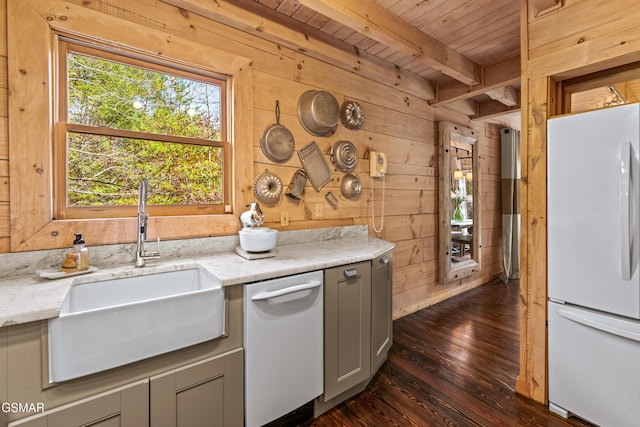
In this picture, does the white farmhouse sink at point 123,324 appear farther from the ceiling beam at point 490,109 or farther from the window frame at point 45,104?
the ceiling beam at point 490,109

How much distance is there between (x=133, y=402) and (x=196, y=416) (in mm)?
266

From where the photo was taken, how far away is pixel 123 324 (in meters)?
1.07

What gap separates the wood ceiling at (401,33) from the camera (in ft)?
6.10

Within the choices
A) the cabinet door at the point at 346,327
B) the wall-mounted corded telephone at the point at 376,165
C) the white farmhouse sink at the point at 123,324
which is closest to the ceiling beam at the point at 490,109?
the wall-mounted corded telephone at the point at 376,165

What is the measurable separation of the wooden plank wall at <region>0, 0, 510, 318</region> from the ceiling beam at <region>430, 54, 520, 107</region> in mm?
201

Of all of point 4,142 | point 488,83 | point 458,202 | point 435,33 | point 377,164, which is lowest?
point 458,202

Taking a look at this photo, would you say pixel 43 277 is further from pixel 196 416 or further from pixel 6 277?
pixel 196 416

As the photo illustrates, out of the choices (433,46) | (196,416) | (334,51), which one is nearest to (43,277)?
(196,416)

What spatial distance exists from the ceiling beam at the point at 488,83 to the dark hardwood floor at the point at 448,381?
7.28 ft

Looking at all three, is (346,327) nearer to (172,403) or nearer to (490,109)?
(172,403)

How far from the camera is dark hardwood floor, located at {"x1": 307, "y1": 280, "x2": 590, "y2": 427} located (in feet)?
5.43

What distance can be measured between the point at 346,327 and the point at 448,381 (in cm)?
86

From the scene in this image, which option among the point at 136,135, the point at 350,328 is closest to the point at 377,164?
the point at 350,328

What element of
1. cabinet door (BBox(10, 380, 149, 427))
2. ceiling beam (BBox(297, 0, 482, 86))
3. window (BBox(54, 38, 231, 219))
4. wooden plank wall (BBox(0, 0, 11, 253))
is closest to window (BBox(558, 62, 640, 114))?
ceiling beam (BBox(297, 0, 482, 86))
